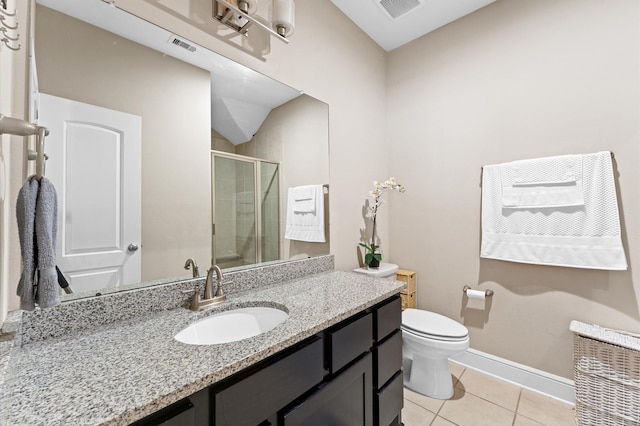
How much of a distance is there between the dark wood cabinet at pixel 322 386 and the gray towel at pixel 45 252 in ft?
1.26

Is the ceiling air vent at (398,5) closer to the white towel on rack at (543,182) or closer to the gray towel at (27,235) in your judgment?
the white towel on rack at (543,182)

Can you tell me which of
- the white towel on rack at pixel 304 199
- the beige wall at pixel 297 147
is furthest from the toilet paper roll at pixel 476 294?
the white towel on rack at pixel 304 199

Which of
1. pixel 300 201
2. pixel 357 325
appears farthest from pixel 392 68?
pixel 357 325

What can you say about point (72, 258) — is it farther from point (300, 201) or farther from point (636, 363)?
point (636, 363)

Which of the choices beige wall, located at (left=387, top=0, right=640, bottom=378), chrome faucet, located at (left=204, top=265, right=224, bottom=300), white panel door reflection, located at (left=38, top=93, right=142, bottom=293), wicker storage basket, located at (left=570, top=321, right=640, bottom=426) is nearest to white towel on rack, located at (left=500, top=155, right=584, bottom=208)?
beige wall, located at (left=387, top=0, right=640, bottom=378)

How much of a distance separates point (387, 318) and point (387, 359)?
7.6 inches

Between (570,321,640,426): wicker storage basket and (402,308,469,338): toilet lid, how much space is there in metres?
0.57

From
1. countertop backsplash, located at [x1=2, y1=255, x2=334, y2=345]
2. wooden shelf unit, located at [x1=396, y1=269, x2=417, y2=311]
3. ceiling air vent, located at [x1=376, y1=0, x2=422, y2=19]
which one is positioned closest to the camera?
countertop backsplash, located at [x1=2, y1=255, x2=334, y2=345]

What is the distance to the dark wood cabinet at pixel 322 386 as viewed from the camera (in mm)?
669

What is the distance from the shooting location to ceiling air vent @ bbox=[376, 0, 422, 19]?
1965mm

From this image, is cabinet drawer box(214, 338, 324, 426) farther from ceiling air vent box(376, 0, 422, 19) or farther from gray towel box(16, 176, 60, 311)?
ceiling air vent box(376, 0, 422, 19)

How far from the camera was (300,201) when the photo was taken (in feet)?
5.69

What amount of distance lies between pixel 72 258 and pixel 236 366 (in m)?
0.73

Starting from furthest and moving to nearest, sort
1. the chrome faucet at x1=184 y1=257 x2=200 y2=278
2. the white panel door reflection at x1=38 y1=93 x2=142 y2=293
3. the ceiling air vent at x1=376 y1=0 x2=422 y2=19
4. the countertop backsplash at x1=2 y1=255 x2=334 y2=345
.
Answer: the ceiling air vent at x1=376 y1=0 x2=422 y2=19 < the chrome faucet at x1=184 y1=257 x2=200 y2=278 < the white panel door reflection at x1=38 y1=93 x2=142 y2=293 < the countertop backsplash at x1=2 y1=255 x2=334 y2=345
